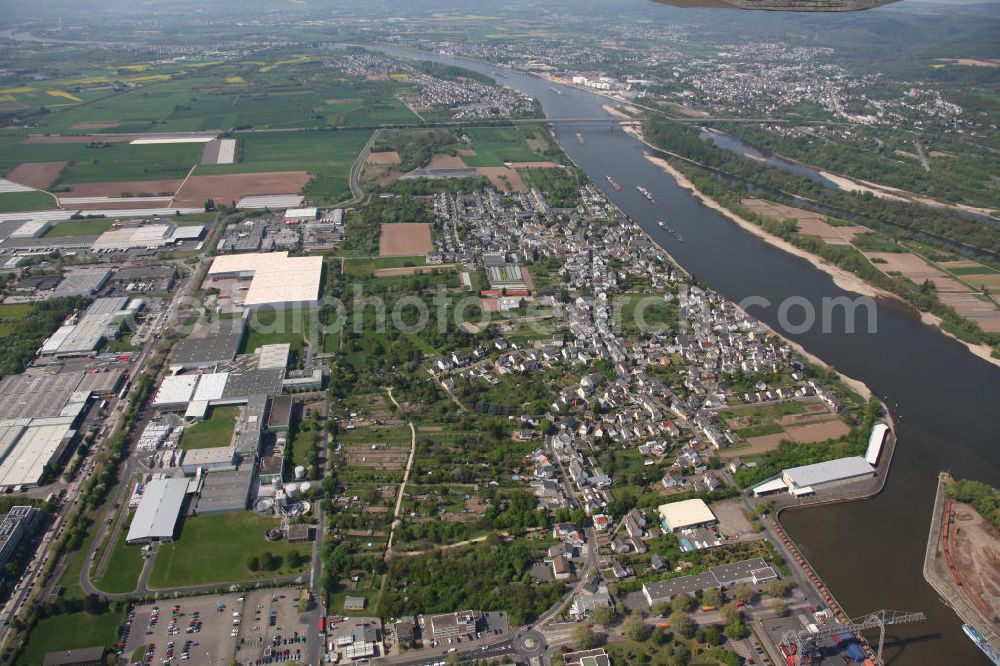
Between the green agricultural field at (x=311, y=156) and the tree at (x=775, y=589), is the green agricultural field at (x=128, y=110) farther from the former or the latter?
the tree at (x=775, y=589)

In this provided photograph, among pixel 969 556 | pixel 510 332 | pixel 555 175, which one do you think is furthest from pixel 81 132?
pixel 969 556

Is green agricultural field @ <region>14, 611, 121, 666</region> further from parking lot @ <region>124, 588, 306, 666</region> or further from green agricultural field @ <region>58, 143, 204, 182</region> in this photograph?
green agricultural field @ <region>58, 143, 204, 182</region>

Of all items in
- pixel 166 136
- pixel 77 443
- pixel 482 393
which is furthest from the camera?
pixel 166 136

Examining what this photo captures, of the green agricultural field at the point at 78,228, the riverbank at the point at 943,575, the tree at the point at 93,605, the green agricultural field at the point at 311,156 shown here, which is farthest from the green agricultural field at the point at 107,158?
the riverbank at the point at 943,575

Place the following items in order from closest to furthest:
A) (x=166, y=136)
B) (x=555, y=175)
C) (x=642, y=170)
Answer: (x=555, y=175)
(x=642, y=170)
(x=166, y=136)

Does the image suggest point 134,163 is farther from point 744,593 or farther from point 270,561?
point 744,593

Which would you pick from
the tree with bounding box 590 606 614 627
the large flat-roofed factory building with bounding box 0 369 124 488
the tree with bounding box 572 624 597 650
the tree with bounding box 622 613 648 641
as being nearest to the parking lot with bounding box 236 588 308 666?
the tree with bounding box 572 624 597 650

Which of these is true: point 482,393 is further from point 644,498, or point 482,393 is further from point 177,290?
point 177,290
